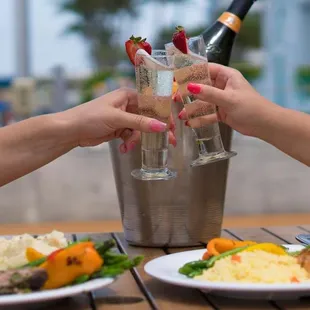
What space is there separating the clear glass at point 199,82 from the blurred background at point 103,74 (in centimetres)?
171

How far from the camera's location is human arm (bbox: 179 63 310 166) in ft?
4.47

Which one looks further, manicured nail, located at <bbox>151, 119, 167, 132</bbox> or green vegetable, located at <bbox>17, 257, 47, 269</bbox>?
manicured nail, located at <bbox>151, 119, 167, 132</bbox>

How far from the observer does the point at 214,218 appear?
157 cm

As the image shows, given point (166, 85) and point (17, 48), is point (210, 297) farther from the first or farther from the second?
point (17, 48)

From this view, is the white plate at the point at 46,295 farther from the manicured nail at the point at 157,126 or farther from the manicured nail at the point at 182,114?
the manicured nail at the point at 182,114

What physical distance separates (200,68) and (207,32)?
1.05 ft

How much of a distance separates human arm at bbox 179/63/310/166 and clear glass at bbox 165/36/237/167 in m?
0.01

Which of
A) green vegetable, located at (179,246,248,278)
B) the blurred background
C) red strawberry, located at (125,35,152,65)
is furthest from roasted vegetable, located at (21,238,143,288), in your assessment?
the blurred background

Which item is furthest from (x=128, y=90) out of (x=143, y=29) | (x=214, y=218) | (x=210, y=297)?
(x=143, y=29)

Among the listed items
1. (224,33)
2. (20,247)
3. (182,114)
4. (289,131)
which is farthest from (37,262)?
(224,33)

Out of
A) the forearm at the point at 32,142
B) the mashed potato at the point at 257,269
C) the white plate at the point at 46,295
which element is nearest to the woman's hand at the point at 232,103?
the forearm at the point at 32,142

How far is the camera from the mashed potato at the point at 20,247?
3.71 feet

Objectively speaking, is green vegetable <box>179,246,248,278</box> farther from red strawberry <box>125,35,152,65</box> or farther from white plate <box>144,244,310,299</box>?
red strawberry <box>125,35,152,65</box>

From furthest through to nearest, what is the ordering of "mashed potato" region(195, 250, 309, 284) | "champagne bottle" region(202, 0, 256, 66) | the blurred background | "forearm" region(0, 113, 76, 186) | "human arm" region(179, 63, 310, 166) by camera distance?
1. the blurred background
2. "champagne bottle" region(202, 0, 256, 66)
3. "forearm" region(0, 113, 76, 186)
4. "human arm" region(179, 63, 310, 166)
5. "mashed potato" region(195, 250, 309, 284)
